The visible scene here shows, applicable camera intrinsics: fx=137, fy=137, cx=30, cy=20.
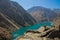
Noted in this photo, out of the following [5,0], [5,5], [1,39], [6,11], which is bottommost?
[1,39]

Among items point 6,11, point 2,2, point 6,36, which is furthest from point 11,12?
point 6,36

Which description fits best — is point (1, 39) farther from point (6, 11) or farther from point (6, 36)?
point (6, 11)

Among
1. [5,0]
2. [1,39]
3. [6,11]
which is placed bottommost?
[1,39]

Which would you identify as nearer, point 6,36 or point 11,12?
point 6,36

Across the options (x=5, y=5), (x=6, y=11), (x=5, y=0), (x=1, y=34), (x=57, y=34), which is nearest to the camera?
(x=57, y=34)

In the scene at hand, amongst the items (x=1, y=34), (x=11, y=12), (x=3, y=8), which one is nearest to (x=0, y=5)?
(x=3, y=8)

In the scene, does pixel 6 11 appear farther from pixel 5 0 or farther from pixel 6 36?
pixel 6 36

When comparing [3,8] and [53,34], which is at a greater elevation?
[3,8]

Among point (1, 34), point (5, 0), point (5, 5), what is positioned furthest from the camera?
point (5, 0)

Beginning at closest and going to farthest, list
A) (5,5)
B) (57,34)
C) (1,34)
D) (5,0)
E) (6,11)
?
(57,34) → (1,34) → (6,11) → (5,5) → (5,0)
